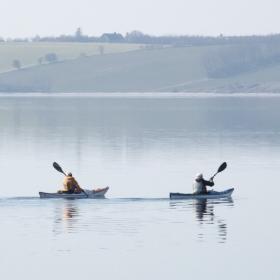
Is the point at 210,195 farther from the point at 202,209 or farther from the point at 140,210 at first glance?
the point at 140,210

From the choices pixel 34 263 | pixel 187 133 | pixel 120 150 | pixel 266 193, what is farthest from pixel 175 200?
pixel 187 133

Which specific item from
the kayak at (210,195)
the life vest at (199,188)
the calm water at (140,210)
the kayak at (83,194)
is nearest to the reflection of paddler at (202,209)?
the calm water at (140,210)

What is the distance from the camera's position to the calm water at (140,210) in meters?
34.2

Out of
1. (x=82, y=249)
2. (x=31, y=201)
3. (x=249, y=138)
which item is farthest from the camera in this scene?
(x=249, y=138)

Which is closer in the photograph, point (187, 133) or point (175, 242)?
point (175, 242)

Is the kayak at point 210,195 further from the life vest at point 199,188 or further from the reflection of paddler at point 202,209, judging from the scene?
the reflection of paddler at point 202,209

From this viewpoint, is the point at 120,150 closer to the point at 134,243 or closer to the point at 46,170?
the point at 46,170

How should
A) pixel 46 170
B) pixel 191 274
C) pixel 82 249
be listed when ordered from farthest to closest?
pixel 46 170 → pixel 82 249 → pixel 191 274

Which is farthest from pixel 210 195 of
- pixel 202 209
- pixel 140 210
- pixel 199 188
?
pixel 140 210

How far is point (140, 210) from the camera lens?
44.1 m

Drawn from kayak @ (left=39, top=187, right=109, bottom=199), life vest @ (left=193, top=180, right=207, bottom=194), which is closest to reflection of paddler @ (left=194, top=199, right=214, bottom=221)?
life vest @ (left=193, top=180, right=207, bottom=194)

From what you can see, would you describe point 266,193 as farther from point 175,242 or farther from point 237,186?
point 175,242

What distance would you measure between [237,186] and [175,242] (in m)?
14.5

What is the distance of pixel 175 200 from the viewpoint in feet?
152
